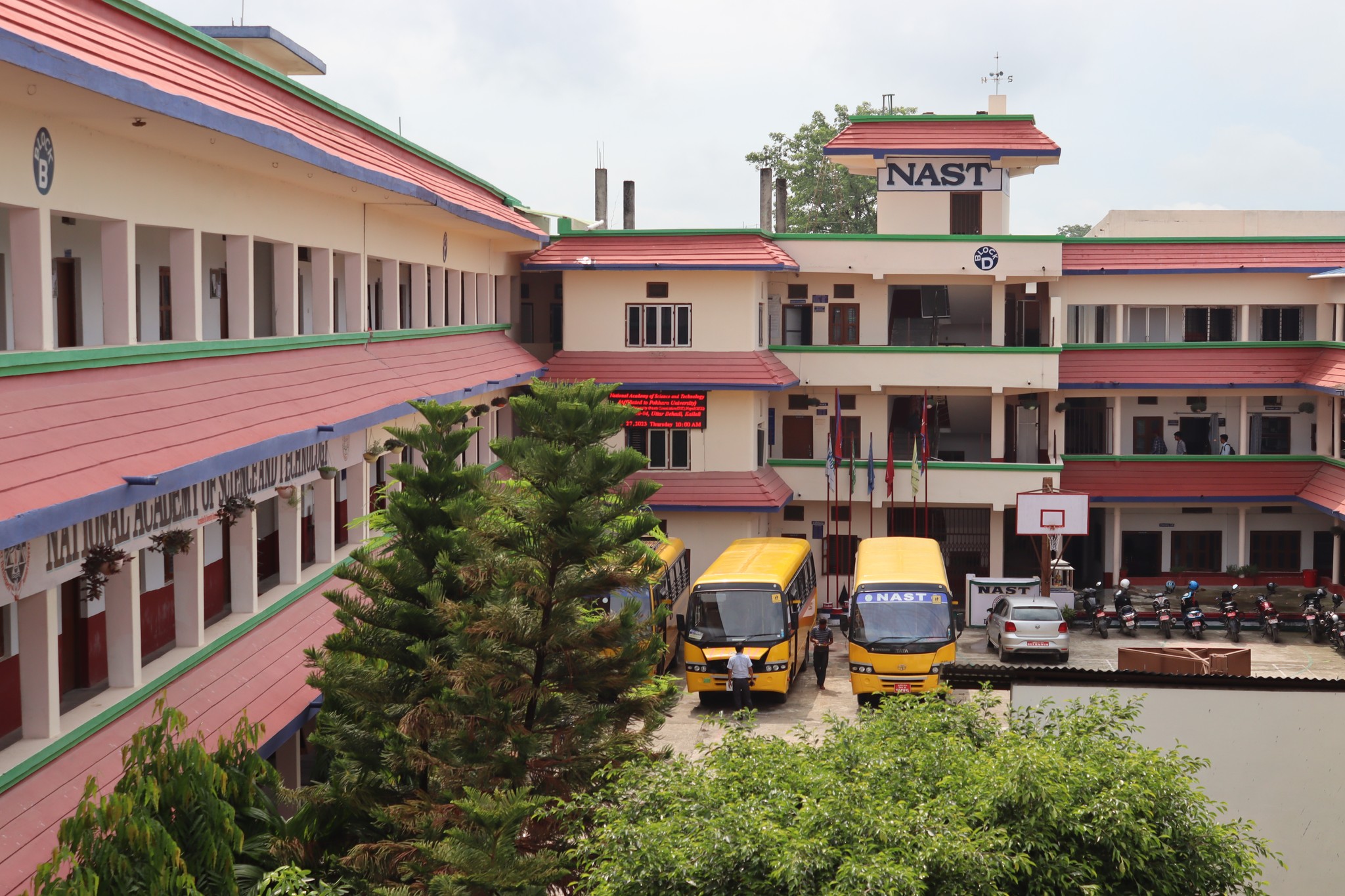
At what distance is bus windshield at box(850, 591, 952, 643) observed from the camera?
2359cm

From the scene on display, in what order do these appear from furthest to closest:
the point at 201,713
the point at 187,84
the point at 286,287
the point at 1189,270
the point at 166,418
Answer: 1. the point at 1189,270
2. the point at 286,287
3. the point at 201,713
4. the point at 187,84
5. the point at 166,418

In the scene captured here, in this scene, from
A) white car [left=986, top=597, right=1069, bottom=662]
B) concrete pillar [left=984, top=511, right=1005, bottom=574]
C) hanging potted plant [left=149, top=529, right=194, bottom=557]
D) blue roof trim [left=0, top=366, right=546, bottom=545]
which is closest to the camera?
blue roof trim [left=0, top=366, right=546, bottom=545]

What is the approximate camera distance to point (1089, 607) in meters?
31.4

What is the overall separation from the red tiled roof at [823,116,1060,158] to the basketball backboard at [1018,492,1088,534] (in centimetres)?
866

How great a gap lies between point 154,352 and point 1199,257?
2769cm

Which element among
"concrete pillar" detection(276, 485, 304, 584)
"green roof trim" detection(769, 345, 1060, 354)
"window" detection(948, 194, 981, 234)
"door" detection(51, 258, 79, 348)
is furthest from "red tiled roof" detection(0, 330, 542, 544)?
"window" detection(948, 194, 981, 234)

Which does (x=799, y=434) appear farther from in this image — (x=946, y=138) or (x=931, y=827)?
(x=931, y=827)

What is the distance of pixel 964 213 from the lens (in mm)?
34594

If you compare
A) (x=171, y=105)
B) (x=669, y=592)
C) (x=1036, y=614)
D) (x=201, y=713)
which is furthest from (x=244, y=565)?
(x=1036, y=614)

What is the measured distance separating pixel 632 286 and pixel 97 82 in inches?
878

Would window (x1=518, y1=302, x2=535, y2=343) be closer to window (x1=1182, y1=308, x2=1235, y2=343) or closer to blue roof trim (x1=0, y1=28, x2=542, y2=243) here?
blue roof trim (x1=0, y1=28, x2=542, y2=243)

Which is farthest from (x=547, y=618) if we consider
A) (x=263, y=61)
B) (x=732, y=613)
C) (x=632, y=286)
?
(x=632, y=286)

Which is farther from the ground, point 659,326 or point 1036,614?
point 659,326

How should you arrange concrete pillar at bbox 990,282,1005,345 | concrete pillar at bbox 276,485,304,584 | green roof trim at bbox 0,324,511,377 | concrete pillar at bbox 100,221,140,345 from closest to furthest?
green roof trim at bbox 0,324,511,377 < concrete pillar at bbox 100,221,140,345 < concrete pillar at bbox 276,485,304,584 < concrete pillar at bbox 990,282,1005,345
